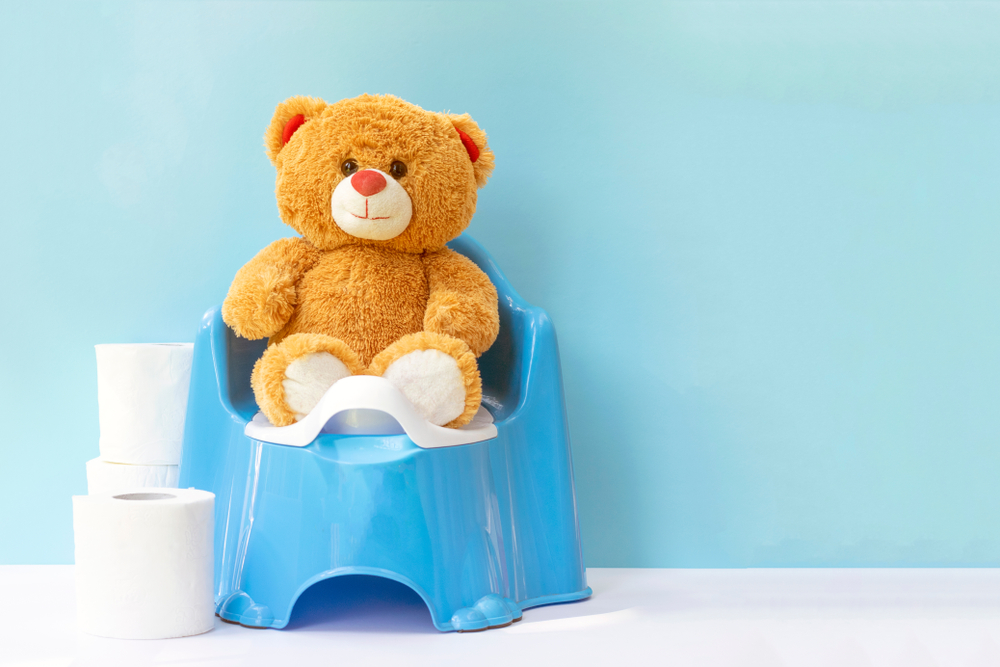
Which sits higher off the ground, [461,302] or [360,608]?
[461,302]

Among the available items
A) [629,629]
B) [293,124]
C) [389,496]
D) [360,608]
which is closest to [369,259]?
[293,124]

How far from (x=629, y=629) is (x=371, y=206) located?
636 mm

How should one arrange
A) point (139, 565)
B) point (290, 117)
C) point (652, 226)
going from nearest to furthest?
point (139, 565) < point (290, 117) < point (652, 226)

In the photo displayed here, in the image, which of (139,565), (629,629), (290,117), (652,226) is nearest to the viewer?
(139,565)

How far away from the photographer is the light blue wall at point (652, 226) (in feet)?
4.30

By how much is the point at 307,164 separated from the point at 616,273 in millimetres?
524

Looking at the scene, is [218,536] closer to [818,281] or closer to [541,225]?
[541,225]

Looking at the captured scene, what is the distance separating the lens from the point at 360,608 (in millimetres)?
1079

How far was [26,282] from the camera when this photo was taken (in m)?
1.33

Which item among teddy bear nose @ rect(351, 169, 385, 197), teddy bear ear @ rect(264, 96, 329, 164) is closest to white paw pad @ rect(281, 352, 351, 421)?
teddy bear nose @ rect(351, 169, 385, 197)

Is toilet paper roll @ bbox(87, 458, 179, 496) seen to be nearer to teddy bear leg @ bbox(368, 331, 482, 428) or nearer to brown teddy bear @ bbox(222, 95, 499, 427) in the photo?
brown teddy bear @ bbox(222, 95, 499, 427)

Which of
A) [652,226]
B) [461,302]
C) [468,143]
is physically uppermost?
[468,143]

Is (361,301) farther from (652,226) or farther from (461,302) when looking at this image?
(652,226)

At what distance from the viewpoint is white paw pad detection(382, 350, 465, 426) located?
3.29 ft
